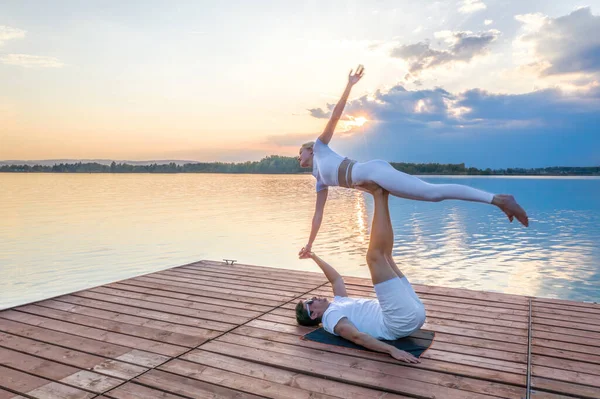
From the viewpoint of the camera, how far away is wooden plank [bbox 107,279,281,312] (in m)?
5.22

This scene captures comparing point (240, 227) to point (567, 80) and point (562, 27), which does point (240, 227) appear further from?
point (567, 80)

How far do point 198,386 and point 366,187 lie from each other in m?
2.12

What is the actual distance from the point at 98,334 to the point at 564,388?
4.03m

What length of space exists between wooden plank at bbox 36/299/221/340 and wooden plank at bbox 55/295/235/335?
71mm

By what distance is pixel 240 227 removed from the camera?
1628cm

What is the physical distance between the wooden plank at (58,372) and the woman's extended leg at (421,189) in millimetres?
2569

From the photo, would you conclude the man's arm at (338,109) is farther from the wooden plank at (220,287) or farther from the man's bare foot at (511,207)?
the wooden plank at (220,287)

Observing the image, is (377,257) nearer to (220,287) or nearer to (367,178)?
(367,178)

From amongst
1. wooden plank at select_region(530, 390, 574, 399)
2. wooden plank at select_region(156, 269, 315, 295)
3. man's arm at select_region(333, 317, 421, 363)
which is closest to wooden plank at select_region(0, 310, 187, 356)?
man's arm at select_region(333, 317, 421, 363)

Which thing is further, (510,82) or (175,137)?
(175,137)

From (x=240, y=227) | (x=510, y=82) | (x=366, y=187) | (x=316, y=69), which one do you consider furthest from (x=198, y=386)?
(x=510, y=82)

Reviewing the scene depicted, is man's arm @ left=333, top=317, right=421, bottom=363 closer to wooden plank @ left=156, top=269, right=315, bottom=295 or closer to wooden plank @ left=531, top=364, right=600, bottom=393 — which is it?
wooden plank @ left=531, top=364, right=600, bottom=393

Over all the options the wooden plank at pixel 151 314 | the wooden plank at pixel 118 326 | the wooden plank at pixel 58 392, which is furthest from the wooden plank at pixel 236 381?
the wooden plank at pixel 151 314

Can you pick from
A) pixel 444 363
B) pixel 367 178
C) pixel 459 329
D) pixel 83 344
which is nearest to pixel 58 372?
pixel 83 344
